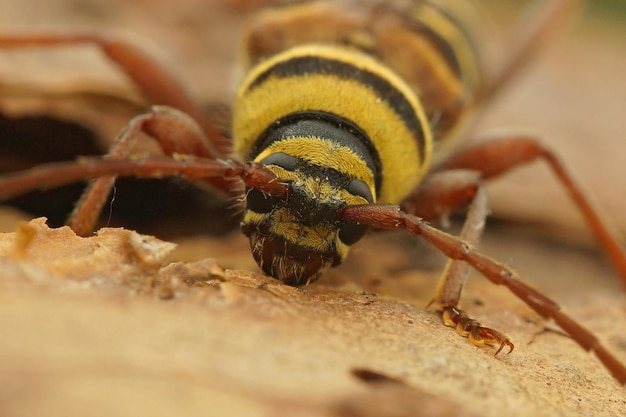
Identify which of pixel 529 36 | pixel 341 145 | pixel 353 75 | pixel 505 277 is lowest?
pixel 505 277

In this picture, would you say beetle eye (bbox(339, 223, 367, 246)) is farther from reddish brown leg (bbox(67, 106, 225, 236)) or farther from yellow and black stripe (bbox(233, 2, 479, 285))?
reddish brown leg (bbox(67, 106, 225, 236))

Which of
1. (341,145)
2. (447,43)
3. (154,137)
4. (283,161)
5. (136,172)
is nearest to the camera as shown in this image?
(136,172)

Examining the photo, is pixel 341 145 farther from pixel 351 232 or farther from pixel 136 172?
pixel 136 172

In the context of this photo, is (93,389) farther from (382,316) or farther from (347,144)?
(347,144)

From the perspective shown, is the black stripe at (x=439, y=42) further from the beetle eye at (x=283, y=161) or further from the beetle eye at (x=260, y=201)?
the beetle eye at (x=260, y=201)

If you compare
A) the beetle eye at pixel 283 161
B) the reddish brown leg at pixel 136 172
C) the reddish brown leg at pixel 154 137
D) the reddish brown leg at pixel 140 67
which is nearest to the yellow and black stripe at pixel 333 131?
the beetle eye at pixel 283 161

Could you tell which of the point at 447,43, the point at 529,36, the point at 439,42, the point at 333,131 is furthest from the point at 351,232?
the point at 529,36

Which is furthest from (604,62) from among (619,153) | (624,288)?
(624,288)
